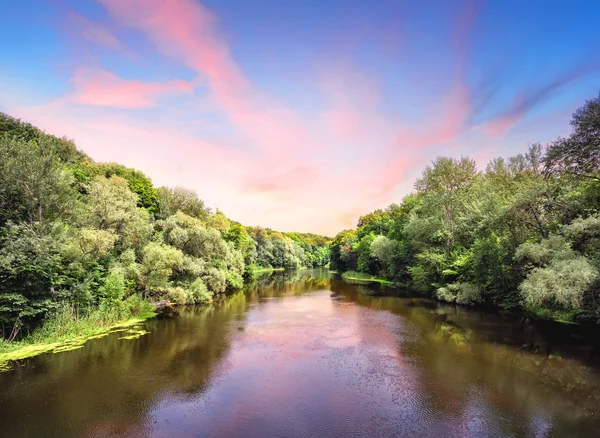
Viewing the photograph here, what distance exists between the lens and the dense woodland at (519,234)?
20953 mm

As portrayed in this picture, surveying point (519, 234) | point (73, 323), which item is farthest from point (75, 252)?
point (519, 234)

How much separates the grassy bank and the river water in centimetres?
90

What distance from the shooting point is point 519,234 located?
30.0 meters

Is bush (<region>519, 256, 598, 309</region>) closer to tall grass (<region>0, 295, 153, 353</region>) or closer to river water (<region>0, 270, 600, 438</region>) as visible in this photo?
river water (<region>0, 270, 600, 438</region>)

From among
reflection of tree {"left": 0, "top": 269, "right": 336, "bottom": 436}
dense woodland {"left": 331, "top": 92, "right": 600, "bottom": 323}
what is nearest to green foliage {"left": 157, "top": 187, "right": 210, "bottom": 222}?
reflection of tree {"left": 0, "top": 269, "right": 336, "bottom": 436}

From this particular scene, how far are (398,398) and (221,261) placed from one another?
31.0 meters

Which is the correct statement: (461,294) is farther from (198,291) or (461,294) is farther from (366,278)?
(366,278)

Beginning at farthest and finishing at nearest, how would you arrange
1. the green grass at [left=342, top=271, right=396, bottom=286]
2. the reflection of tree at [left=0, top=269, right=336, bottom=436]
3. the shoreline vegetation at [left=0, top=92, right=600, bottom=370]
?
the green grass at [left=342, top=271, right=396, bottom=286]
the shoreline vegetation at [left=0, top=92, right=600, bottom=370]
the reflection of tree at [left=0, top=269, right=336, bottom=436]

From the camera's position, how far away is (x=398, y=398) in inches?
516

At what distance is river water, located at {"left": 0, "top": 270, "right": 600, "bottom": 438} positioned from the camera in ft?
36.2

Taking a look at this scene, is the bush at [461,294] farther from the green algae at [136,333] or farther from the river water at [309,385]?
the green algae at [136,333]

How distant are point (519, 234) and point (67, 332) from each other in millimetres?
36186

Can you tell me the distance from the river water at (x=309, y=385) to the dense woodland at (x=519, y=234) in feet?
14.4

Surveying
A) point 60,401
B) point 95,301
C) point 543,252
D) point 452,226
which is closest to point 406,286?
point 452,226
